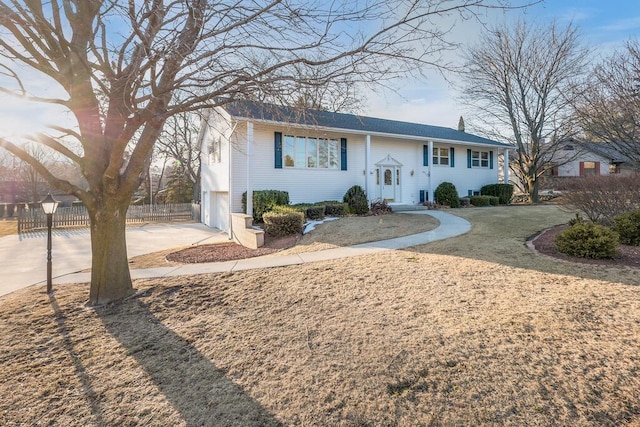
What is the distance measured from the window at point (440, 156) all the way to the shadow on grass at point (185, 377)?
55.1 ft

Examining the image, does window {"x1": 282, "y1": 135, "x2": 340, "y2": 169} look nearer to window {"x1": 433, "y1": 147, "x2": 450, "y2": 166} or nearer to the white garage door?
the white garage door

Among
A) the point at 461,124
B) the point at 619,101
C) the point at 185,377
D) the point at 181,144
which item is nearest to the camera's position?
the point at 185,377

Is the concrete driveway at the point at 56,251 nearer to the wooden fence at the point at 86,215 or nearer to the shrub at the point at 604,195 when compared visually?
the wooden fence at the point at 86,215

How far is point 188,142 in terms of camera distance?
2831cm

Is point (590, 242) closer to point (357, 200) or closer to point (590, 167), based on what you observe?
point (357, 200)

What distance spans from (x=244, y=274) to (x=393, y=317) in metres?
3.20

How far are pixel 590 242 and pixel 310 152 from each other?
10366mm

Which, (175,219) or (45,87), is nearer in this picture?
(45,87)

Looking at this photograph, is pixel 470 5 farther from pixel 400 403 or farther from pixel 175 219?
pixel 175 219

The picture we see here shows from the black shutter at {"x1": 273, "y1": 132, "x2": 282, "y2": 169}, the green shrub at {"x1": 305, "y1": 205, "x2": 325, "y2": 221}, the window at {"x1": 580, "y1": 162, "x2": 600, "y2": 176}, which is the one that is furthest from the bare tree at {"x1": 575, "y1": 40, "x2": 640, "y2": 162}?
the window at {"x1": 580, "y1": 162, "x2": 600, "y2": 176}

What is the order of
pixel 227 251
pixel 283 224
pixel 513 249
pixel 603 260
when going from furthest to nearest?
pixel 283 224, pixel 227 251, pixel 513 249, pixel 603 260

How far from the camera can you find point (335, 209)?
13.4m

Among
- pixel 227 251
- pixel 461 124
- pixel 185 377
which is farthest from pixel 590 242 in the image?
pixel 461 124

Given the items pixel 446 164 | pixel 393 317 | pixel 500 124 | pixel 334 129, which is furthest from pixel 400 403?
pixel 500 124
